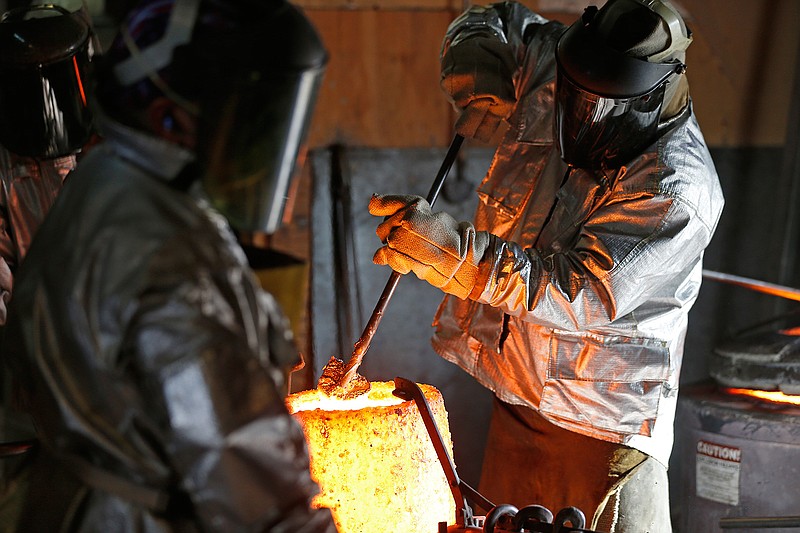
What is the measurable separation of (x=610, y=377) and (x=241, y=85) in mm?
1452

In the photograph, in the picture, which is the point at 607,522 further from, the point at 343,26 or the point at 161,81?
the point at 343,26

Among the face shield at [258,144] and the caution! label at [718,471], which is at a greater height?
the face shield at [258,144]

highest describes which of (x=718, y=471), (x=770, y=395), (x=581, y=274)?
(x=581, y=274)

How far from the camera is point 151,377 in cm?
123

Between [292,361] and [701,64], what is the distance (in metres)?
3.50

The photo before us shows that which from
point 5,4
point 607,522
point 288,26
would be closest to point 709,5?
point 607,522

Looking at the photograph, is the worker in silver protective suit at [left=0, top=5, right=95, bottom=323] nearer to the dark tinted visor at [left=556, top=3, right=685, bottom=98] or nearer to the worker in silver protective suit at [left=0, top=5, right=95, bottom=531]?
the worker in silver protective suit at [left=0, top=5, right=95, bottom=531]

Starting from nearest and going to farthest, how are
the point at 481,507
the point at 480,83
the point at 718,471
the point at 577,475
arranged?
the point at 481,507, the point at 577,475, the point at 480,83, the point at 718,471

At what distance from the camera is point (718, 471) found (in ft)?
9.69

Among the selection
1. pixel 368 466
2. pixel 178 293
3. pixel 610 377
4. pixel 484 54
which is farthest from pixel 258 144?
pixel 484 54

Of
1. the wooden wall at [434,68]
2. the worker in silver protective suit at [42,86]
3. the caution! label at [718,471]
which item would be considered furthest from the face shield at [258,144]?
the wooden wall at [434,68]

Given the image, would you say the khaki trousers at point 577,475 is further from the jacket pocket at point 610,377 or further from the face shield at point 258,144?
the face shield at point 258,144

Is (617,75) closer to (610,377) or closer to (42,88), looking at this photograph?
(610,377)

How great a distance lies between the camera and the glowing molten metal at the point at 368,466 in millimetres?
2061
